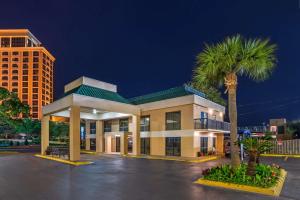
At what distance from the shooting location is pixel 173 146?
87.7 ft

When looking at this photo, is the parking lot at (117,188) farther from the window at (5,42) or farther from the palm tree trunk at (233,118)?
the window at (5,42)

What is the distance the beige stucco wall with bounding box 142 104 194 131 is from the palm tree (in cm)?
1092

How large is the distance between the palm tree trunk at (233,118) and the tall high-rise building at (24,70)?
460ft

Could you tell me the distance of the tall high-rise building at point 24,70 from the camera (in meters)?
142

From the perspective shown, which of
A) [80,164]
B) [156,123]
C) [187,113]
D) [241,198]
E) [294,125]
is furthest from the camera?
[294,125]

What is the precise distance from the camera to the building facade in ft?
79.6

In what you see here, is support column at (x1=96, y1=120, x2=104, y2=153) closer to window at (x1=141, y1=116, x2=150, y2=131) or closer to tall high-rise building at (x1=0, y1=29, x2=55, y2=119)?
window at (x1=141, y1=116, x2=150, y2=131)

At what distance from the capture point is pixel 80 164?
65.9 ft

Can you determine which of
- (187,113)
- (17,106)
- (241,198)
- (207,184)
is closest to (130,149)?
(187,113)

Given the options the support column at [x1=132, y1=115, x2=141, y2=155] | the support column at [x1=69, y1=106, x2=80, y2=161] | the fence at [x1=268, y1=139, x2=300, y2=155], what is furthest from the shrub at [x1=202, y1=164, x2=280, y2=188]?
the fence at [x1=268, y1=139, x2=300, y2=155]

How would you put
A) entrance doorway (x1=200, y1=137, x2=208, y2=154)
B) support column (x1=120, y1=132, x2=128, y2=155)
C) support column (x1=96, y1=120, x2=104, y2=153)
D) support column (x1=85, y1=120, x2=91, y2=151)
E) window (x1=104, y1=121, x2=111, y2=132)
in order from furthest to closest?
support column (x1=85, y1=120, x2=91, y2=151) < support column (x1=96, y1=120, x2=104, y2=153) < window (x1=104, y1=121, x2=111, y2=132) < support column (x1=120, y1=132, x2=128, y2=155) < entrance doorway (x1=200, y1=137, x2=208, y2=154)

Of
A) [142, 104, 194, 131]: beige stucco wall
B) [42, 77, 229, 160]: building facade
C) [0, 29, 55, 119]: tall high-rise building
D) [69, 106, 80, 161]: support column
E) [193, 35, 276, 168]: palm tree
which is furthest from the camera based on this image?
[0, 29, 55, 119]: tall high-rise building

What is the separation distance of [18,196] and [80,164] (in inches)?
406

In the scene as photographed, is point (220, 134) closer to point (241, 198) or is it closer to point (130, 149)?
point (130, 149)
